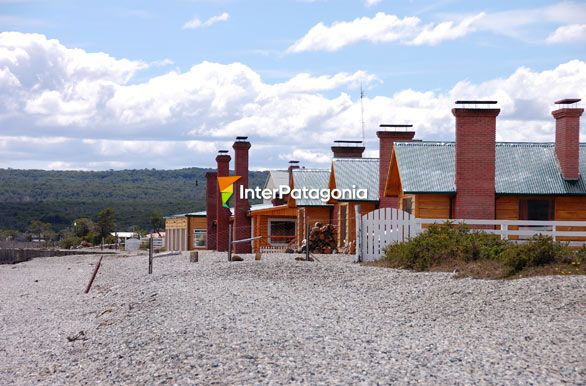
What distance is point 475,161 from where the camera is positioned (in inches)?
1170

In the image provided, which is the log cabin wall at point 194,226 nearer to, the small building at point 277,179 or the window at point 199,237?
the window at point 199,237

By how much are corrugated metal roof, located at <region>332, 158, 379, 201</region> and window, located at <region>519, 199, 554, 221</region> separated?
8245 mm

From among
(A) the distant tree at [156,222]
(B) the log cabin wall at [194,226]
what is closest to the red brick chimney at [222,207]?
(B) the log cabin wall at [194,226]

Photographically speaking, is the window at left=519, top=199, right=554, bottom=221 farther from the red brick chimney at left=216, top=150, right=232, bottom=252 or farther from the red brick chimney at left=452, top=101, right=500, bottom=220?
the red brick chimney at left=216, top=150, right=232, bottom=252

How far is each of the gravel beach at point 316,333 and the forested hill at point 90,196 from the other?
292 ft

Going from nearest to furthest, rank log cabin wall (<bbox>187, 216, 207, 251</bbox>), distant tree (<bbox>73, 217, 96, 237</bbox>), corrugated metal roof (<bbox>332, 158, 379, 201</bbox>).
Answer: corrugated metal roof (<bbox>332, 158, 379, 201</bbox>), log cabin wall (<bbox>187, 216, 207, 251</bbox>), distant tree (<bbox>73, 217, 96, 237</bbox>)

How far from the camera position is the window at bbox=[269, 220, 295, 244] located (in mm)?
47353

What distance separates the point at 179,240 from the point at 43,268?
17437mm

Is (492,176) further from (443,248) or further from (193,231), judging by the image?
(193,231)

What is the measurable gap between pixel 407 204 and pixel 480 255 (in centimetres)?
1122

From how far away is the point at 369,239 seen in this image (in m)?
27.7

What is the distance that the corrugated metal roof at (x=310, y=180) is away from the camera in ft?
141

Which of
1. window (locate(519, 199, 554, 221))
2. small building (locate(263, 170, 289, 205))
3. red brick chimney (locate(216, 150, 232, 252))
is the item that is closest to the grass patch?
window (locate(519, 199, 554, 221))

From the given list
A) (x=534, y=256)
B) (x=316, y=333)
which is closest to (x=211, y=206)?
(x=534, y=256)
